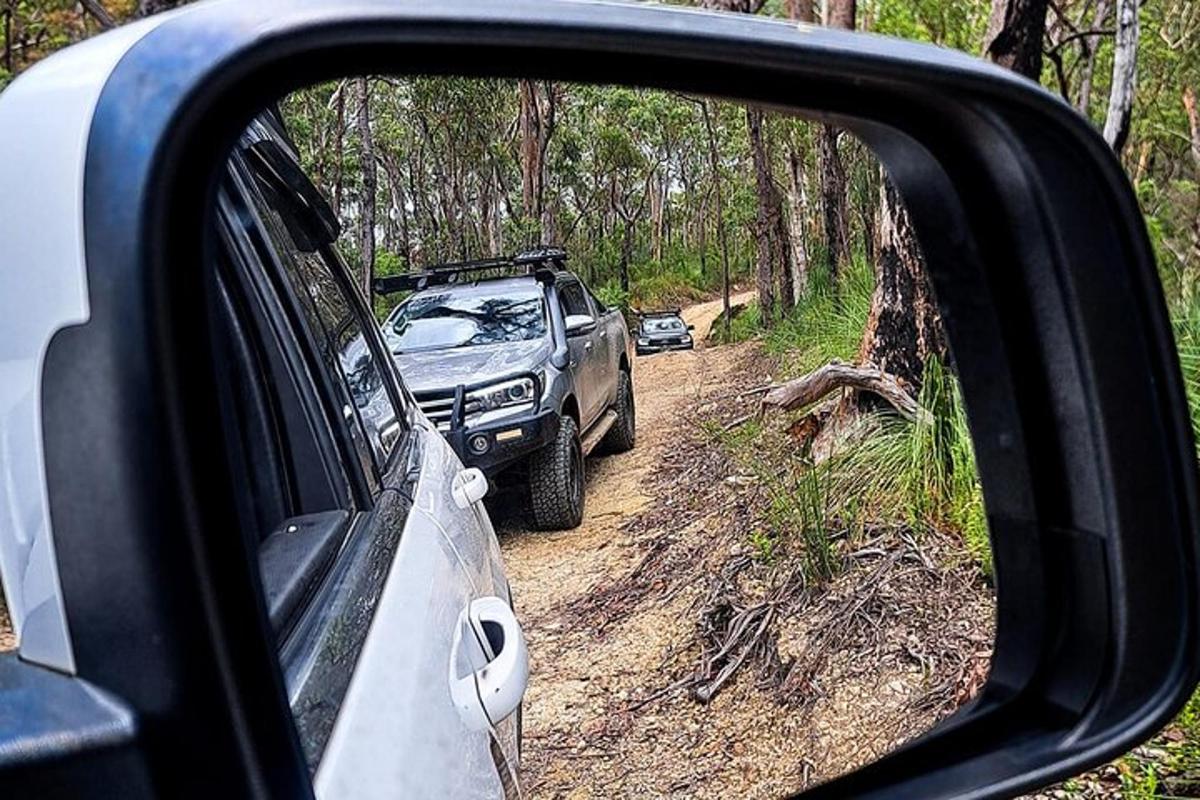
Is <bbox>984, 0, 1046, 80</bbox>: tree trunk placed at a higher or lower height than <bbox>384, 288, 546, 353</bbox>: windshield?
higher

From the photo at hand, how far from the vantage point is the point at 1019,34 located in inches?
144

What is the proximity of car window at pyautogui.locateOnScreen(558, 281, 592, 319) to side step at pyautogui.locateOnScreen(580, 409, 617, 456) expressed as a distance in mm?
831

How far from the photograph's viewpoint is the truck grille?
5387 millimetres

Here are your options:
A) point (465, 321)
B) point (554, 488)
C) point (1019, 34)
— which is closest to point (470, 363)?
point (465, 321)

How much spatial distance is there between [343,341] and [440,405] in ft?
11.8

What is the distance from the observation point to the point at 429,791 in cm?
91

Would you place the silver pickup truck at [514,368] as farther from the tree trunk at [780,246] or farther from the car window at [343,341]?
the tree trunk at [780,246]

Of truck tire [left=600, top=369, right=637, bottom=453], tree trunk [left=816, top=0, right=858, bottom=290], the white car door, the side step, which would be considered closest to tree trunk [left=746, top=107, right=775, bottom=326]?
tree trunk [left=816, top=0, right=858, bottom=290]

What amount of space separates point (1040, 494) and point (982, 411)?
125 mm

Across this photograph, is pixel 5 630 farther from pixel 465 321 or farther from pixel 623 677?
pixel 465 321

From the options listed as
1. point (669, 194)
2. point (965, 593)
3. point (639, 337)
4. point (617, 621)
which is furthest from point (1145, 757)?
point (669, 194)

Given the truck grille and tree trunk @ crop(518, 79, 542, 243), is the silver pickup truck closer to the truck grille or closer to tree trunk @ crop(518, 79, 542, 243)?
the truck grille

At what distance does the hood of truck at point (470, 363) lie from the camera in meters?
5.60

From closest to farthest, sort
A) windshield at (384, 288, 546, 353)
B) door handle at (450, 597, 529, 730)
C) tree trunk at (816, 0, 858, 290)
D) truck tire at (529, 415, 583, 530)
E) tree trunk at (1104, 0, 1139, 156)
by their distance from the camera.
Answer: door handle at (450, 597, 529, 730) < tree trunk at (1104, 0, 1139, 156) < truck tire at (529, 415, 583, 530) < windshield at (384, 288, 546, 353) < tree trunk at (816, 0, 858, 290)
